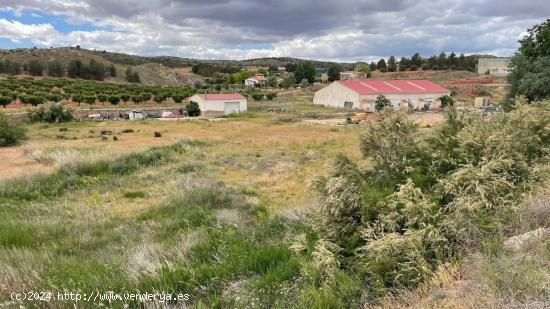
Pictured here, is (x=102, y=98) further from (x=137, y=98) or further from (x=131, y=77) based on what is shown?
(x=131, y=77)

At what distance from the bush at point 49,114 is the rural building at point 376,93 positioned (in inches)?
1701

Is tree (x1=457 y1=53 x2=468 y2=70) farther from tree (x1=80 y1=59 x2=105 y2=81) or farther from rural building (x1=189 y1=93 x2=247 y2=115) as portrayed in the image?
tree (x1=80 y1=59 x2=105 y2=81)

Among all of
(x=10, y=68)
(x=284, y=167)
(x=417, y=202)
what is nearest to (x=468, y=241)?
(x=417, y=202)

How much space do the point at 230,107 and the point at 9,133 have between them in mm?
36394

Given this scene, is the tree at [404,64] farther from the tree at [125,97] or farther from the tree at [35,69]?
the tree at [35,69]

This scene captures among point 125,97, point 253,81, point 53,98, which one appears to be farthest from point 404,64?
point 53,98

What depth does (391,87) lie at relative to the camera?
71.4m

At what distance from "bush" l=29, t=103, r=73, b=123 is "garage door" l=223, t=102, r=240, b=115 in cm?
2340

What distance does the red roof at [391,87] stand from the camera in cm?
6856

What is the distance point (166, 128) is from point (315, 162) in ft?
80.0

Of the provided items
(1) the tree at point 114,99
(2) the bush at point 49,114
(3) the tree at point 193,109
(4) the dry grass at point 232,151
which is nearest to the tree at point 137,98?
(1) the tree at point 114,99

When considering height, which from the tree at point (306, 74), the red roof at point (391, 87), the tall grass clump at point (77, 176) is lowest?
the tall grass clump at point (77, 176)

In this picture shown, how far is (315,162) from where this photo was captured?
2347 centimetres

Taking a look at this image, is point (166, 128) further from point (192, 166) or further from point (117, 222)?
point (117, 222)
